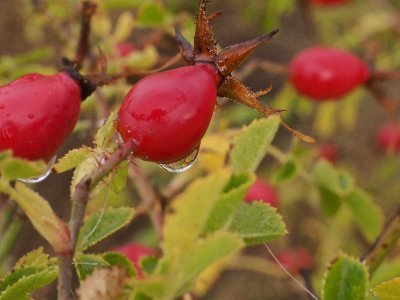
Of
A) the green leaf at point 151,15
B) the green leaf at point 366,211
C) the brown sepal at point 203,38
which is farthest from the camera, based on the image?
the green leaf at point 151,15

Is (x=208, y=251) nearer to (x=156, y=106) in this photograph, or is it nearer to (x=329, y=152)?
(x=156, y=106)

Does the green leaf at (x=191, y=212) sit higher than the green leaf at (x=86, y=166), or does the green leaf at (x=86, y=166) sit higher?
the green leaf at (x=191, y=212)

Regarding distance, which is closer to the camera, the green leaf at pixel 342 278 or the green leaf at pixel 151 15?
the green leaf at pixel 342 278

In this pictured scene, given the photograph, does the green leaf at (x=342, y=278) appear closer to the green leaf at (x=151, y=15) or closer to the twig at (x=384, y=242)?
the twig at (x=384, y=242)

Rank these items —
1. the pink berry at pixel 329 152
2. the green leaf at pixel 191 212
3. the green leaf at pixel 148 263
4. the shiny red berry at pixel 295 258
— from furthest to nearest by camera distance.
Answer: the pink berry at pixel 329 152 → the shiny red berry at pixel 295 258 → the green leaf at pixel 148 263 → the green leaf at pixel 191 212

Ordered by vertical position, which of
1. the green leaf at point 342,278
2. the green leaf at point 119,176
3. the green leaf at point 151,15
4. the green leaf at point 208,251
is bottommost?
the green leaf at point 151,15

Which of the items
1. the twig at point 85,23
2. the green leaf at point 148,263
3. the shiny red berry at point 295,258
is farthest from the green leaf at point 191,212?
the shiny red berry at point 295,258

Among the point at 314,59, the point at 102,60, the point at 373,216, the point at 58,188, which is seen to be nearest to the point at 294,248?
the point at 58,188

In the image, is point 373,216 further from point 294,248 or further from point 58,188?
point 58,188
